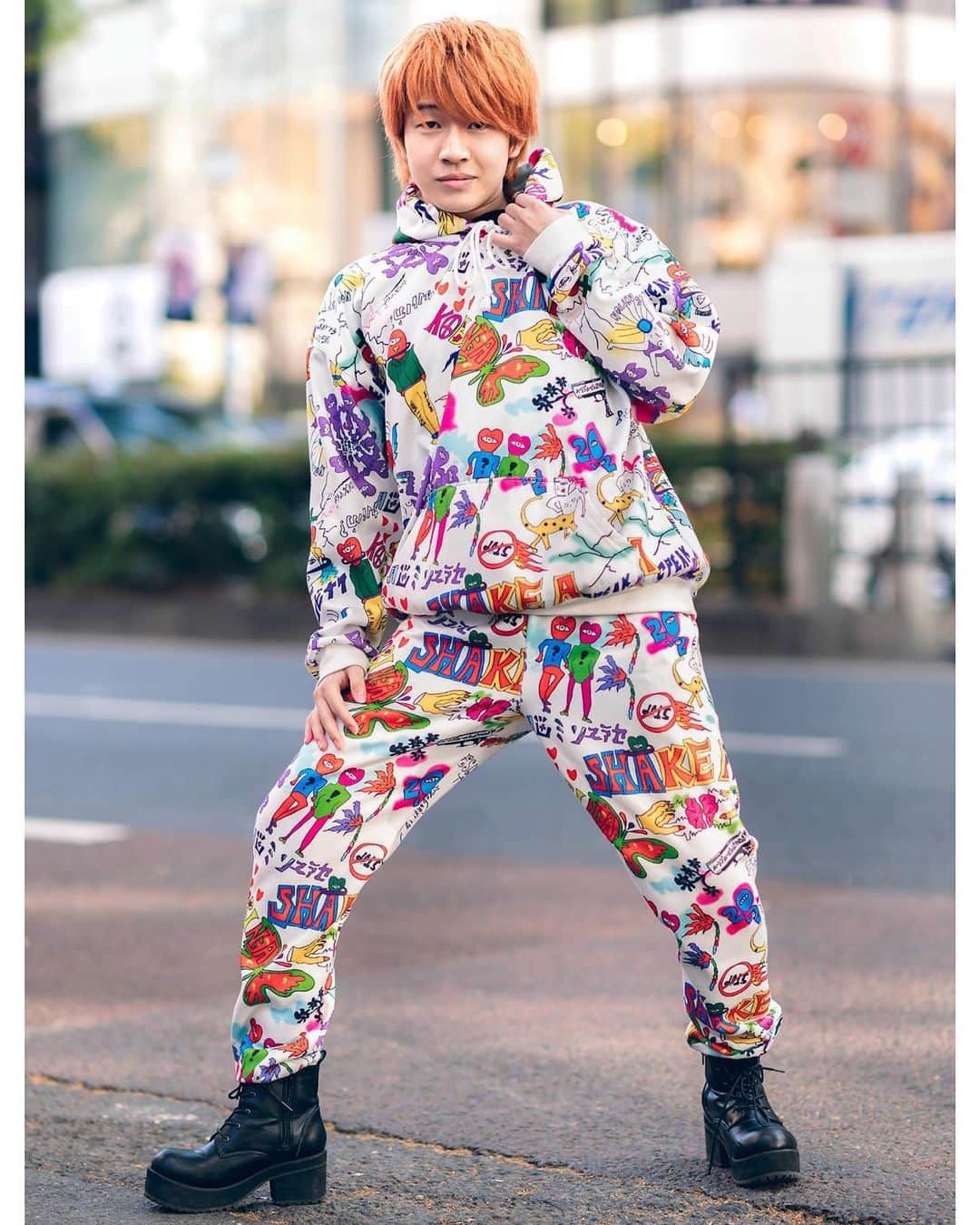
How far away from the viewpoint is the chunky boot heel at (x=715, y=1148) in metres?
3.23

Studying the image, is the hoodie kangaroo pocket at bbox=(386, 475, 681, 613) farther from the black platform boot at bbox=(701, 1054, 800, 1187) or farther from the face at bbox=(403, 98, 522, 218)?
the black platform boot at bbox=(701, 1054, 800, 1187)

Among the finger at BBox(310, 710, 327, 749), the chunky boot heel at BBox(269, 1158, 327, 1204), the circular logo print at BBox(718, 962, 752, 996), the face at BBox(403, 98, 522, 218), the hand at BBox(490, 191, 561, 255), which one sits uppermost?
the face at BBox(403, 98, 522, 218)

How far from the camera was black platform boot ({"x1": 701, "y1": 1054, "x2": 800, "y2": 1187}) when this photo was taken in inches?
125

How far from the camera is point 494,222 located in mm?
3062

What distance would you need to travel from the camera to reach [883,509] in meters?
14.1

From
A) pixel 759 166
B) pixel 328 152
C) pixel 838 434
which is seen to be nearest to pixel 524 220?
pixel 838 434

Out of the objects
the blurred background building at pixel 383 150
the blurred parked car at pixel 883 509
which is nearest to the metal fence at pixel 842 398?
the blurred parked car at pixel 883 509

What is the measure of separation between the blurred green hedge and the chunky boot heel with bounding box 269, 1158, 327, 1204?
467 inches

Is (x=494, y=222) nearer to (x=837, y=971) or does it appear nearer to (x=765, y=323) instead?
(x=837, y=971)

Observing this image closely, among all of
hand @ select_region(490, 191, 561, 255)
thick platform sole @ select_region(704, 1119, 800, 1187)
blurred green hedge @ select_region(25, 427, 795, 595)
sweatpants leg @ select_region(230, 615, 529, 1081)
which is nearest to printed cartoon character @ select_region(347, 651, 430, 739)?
sweatpants leg @ select_region(230, 615, 529, 1081)

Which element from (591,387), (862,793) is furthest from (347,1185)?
(862,793)

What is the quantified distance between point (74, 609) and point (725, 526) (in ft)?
19.2

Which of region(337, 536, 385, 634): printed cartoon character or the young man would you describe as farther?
region(337, 536, 385, 634): printed cartoon character
